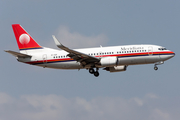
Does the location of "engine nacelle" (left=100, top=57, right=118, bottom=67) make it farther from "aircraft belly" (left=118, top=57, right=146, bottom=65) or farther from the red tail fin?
the red tail fin

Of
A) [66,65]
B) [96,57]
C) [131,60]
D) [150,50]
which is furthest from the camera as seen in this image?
[66,65]

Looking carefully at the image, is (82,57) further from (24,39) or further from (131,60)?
(24,39)

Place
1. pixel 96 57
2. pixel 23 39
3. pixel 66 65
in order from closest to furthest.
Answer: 1. pixel 96 57
2. pixel 66 65
3. pixel 23 39

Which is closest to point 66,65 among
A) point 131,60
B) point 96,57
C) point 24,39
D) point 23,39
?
point 96,57

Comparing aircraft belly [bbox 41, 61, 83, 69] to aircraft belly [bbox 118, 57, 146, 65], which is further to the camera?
aircraft belly [bbox 41, 61, 83, 69]

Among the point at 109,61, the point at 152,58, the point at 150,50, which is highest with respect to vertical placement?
the point at 150,50

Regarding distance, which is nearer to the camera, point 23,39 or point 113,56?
point 113,56

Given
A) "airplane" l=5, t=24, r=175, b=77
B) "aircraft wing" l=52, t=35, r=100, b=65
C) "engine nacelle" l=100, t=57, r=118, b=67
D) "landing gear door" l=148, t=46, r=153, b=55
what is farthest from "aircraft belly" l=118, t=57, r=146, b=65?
"aircraft wing" l=52, t=35, r=100, b=65

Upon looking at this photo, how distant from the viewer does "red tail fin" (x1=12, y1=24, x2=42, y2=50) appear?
58.5 m

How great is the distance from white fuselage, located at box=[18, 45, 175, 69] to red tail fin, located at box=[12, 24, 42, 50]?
285 centimetres

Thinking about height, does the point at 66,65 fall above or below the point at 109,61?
below

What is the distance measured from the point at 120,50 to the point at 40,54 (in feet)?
45.5

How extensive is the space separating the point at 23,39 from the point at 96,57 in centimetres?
1468

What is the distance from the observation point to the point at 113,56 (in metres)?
53.0
